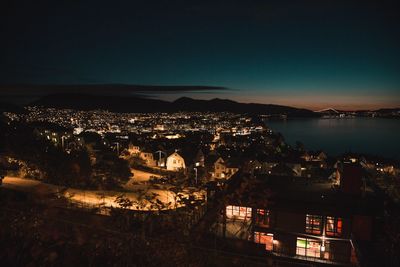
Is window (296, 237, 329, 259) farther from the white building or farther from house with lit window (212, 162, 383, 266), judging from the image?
the white building

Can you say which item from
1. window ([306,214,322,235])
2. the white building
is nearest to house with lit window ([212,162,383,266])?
window ([306,214,322,235])

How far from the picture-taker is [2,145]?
15.9 metres

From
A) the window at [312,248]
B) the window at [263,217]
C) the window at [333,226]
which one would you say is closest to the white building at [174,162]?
the window at [263,217]

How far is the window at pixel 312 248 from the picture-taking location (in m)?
7.69

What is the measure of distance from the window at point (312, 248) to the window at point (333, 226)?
10.9 inches

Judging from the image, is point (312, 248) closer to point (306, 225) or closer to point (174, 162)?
point (306, 225)

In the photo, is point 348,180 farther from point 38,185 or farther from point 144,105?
point 144,105

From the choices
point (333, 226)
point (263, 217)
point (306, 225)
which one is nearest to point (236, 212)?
point (263, 217)

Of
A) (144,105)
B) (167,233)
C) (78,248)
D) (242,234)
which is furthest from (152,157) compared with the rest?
(144,105)

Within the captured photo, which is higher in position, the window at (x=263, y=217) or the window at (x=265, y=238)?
the window at (x=263, y=217)

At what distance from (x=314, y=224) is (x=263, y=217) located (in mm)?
1248

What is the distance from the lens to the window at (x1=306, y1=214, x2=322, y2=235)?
7.84 m

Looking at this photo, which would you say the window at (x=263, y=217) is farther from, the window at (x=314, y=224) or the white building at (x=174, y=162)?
the white building at (x=174, y=162)

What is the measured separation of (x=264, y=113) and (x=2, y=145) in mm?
116173
